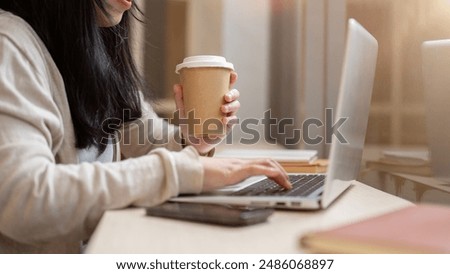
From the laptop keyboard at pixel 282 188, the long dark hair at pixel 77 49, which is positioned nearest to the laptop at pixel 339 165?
the laptop keyboard at pixel 282 188

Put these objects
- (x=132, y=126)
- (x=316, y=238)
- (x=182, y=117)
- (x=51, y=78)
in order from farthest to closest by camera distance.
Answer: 1. (x=132, y=126)
2. (x=182, y=117)
3. (x=51, y=78)
4. (x=316, y=238)

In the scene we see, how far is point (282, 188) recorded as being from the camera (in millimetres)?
806

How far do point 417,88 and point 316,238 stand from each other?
47.4 inches

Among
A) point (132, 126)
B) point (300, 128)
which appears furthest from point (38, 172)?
point (300, 128)

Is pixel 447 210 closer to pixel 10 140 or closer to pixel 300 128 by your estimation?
pixel 10 140

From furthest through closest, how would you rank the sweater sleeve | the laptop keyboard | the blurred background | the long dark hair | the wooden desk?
the blurred background < the long dark hair < the laptop keyboard < the sweater sleeve < the wooden desk

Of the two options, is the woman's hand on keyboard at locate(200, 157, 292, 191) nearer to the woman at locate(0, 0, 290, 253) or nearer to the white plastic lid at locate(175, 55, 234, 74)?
the woman at locate(0, 0, 290, 253)

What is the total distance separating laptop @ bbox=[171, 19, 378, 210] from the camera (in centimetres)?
67

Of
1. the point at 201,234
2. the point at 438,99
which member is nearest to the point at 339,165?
the point at 201,234

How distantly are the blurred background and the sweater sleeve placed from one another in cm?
104

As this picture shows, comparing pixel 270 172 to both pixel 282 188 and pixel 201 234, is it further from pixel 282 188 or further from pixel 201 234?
pixel 201 234

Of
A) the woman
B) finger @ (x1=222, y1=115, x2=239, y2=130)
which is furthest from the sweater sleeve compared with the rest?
finger @ (x1=222, y1=115, x2=239, y2=130)

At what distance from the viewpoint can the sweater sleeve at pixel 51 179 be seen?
65cm
